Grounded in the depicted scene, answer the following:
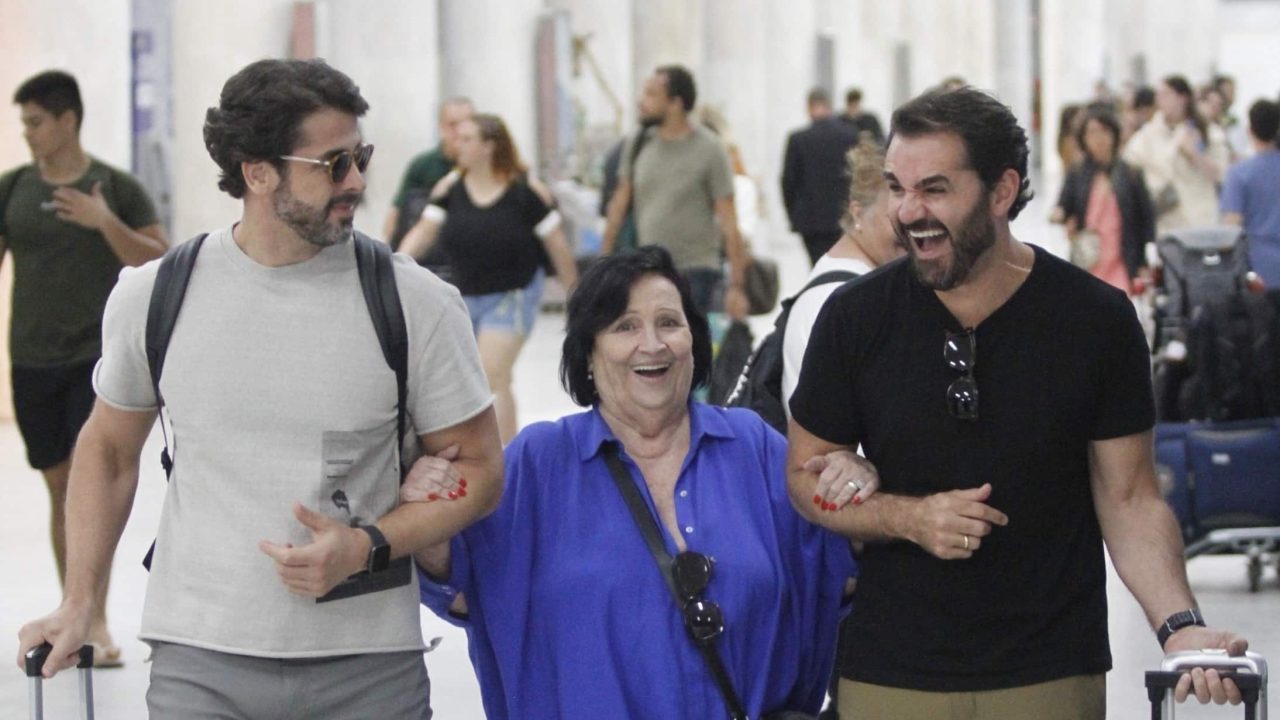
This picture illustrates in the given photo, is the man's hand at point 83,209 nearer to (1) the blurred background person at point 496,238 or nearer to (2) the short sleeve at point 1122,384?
(1) the blurred background person at point 496,238

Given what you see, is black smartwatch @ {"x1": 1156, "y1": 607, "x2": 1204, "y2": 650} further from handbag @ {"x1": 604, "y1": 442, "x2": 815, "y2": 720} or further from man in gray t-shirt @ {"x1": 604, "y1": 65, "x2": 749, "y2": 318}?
man in gray t-shirt @ {"x1": 604, "y1": 65, "x2": 749, "y2": 318}

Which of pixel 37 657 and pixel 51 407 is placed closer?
pixel 37 657

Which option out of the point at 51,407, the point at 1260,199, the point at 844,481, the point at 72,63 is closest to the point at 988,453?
the point at 844,481

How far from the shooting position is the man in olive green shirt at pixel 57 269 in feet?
24.1

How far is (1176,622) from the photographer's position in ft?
12.3

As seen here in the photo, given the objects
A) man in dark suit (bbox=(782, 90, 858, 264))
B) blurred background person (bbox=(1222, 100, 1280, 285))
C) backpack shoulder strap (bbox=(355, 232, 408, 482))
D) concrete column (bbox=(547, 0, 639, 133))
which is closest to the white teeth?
backpack shoulder strap (bbox=(355, 232, 408, 482))

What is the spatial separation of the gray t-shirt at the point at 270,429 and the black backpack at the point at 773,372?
1.73m

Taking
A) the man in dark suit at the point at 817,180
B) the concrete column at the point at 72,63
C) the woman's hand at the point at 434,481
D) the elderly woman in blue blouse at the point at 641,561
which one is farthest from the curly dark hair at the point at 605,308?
the man in dark suit at the point at 817,180

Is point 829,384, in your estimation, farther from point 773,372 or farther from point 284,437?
point 773,372

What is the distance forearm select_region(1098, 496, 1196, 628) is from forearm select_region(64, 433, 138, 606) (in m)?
1.67

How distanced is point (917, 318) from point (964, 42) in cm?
4446

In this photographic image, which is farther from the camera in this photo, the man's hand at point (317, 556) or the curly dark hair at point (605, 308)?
the curly dark hair at point (605, 308)

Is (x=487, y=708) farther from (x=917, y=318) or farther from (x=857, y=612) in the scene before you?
(x=917, y=318)

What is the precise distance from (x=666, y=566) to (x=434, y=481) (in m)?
0.56
